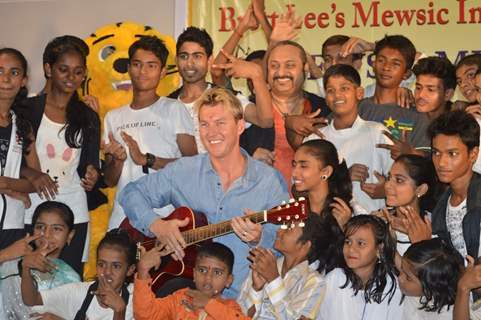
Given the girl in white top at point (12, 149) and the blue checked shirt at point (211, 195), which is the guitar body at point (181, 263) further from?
the girl in white top at point (12, 149)

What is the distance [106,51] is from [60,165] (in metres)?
1.90

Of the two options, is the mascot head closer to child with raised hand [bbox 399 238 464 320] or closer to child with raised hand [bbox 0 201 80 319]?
child with raised hand [bbox 0 201 80 319]

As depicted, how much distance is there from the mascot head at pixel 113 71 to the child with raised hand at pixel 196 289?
257cm

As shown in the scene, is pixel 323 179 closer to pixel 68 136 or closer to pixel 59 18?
pixel 68 136

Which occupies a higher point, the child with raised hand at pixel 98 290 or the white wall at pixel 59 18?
the white wall at pixel 59 18

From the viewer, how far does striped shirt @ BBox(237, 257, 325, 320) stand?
477 cm

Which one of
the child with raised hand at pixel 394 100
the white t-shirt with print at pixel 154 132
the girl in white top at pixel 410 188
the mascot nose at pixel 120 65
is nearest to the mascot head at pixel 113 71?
the mascot nose at pixel 120 65

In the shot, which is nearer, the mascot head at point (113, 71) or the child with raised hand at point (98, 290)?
the child with raised hand at point (98, 290)

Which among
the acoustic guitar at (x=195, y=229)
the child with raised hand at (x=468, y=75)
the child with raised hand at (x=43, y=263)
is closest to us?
the acoustic guitar at (x=195, y=229)

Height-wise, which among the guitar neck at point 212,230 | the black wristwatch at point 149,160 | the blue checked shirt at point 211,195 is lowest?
the guitar neck at point 212,230

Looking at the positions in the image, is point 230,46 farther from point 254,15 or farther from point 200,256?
point 200,256

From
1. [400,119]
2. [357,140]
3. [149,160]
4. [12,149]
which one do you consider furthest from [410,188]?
[12,149]

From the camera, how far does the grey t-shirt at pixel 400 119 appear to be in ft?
19.0

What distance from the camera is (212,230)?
5.03 m
